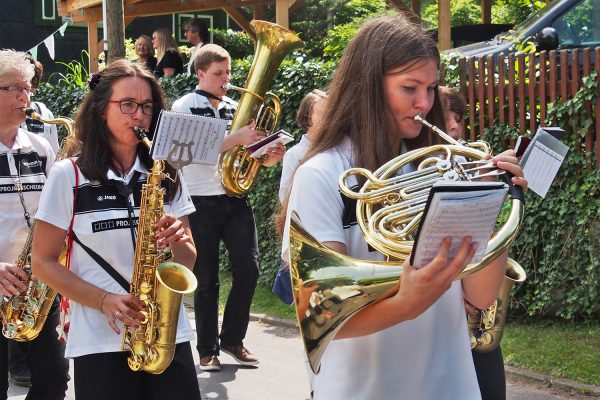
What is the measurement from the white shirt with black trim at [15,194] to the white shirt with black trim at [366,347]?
2648 mm

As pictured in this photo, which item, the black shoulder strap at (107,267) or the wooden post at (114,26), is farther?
the wooden post at (114,26)

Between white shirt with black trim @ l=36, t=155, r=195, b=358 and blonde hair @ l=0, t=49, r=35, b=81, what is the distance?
4.70ft

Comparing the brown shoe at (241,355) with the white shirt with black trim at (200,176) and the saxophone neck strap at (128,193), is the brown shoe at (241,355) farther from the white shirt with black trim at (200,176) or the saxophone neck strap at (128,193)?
the saxophone neck strap at (128,193)

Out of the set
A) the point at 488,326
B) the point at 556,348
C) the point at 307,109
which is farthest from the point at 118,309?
the point at 556,348

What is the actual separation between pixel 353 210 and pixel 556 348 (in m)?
4.17

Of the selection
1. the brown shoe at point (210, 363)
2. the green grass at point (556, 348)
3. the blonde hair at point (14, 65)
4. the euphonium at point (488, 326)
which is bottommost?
the brown shoe at point (210, 363)

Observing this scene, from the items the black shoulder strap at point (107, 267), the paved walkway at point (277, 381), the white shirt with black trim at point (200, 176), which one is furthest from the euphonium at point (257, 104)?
the black shoulder strap at point (107, 267)

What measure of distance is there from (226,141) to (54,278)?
2829 millimetres

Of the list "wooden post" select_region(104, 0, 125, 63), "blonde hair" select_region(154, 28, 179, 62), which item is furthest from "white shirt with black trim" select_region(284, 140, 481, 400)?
"blonde hair" select_region(154, 28, 179, 62)

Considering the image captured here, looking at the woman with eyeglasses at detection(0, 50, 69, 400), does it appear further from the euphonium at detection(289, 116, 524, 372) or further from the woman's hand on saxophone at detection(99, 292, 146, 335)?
the euphonium at detection(289, 116, 524, 372)

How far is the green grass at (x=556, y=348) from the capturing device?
570 cm

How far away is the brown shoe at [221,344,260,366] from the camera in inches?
255

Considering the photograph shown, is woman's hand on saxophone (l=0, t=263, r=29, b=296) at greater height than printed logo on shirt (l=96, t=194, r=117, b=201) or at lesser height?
lesser

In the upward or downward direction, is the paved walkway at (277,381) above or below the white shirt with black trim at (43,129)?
below
